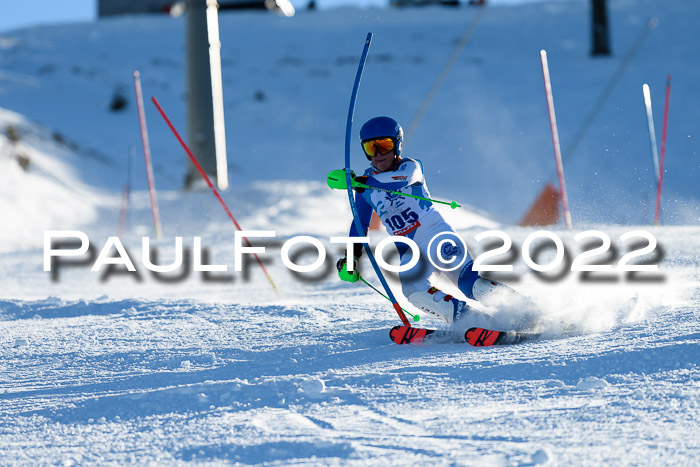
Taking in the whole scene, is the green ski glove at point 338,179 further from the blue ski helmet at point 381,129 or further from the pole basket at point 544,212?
the pole basket at point 544,212

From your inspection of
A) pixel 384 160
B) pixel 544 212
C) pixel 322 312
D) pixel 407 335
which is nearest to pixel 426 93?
pixel 544 212

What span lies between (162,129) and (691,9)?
14162 mm

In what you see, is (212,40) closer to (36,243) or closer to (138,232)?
(138,232)

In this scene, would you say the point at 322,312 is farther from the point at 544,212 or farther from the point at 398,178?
the point at 544,212

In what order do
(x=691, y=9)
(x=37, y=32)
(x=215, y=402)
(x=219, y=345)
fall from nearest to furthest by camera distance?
(x=215, y=402)
(x=219, y=345)
(x=691, y=9)
(x=37, y=32)

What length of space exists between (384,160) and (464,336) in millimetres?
960

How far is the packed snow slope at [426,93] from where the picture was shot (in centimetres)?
1512

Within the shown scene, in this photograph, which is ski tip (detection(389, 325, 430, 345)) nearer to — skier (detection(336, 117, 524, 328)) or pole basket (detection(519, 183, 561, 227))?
skier (detection(336, 117, 524, 328))

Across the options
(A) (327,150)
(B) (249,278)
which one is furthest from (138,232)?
(A) (327,150)

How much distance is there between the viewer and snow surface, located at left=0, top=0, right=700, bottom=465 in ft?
8.36

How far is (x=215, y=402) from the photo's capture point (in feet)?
9.72

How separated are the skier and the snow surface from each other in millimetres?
299
